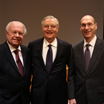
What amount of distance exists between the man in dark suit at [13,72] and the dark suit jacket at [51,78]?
0.16 metres

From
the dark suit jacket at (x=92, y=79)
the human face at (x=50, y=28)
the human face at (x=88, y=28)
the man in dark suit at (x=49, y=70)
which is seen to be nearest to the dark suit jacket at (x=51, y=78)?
the man in dark suit at (x=49, y=70)

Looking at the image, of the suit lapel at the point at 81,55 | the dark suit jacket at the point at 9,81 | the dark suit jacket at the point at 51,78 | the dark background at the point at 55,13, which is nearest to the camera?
the dark suit jacket at the point at 9,81

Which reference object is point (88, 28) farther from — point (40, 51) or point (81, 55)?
point (40, 51)

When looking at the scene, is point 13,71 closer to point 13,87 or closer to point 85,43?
point 13,87

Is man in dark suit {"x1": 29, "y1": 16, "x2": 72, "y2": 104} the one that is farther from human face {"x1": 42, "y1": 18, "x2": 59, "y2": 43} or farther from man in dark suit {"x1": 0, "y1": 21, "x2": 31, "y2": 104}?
man in dark suit {"x1": 0, "y1": 21, "x2": 31, "y2": 104}

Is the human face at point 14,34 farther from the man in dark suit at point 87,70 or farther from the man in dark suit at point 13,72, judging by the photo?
the man in dark suit at point 87,70

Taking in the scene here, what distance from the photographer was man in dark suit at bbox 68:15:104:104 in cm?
194

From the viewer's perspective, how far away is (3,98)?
1.87 metres

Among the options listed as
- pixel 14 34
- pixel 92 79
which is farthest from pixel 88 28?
pixel 14 34

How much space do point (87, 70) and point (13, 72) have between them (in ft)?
3.09

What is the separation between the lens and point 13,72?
192cm

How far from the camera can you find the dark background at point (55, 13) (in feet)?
15.2

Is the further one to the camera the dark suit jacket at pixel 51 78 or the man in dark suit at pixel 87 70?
the dark suit jacket at pixel 51 78

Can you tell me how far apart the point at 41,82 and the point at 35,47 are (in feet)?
1.77
